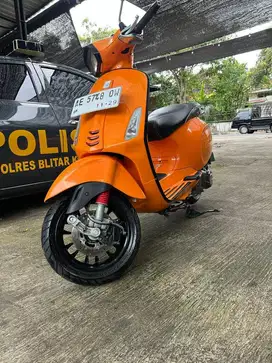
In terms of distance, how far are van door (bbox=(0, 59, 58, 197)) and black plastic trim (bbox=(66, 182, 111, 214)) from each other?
1407 millimetres

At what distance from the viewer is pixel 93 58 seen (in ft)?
7.02

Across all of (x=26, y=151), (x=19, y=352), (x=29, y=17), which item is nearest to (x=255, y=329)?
(x=19, y=352)

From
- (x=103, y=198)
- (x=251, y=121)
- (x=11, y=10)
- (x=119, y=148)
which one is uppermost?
(x=11, y=10)

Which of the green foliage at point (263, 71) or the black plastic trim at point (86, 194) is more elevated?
the green foliage at point (263, 71)

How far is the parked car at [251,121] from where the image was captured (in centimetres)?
1917

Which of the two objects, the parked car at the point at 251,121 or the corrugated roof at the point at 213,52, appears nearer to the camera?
the corrugated roof at the point at 213,52

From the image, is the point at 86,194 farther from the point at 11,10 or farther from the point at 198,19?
the point at 11,10

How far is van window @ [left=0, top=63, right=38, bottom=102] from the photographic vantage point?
3049mm

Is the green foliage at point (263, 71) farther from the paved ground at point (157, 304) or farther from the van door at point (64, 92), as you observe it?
the paved ground at point (157, 304)

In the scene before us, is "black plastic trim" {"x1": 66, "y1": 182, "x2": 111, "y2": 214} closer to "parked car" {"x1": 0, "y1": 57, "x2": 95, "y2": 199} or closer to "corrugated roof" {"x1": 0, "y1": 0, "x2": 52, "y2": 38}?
"parked car" {"x1": 0, "y1": 57, "x2": 95, "y2": 199}

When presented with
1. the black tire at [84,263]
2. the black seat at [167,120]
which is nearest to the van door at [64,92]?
the black seat at [167,120]

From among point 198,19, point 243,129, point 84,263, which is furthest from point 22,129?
point 243,129

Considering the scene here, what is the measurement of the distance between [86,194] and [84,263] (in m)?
0.41

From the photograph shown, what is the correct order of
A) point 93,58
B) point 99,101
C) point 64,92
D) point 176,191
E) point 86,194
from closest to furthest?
point 86,194
point 99,101
point 93,58
point 176,191
point 64,92
